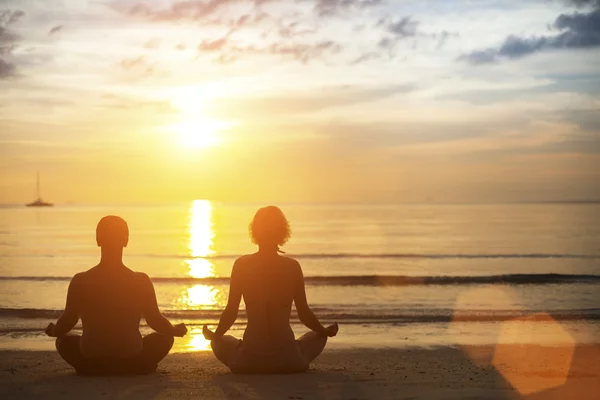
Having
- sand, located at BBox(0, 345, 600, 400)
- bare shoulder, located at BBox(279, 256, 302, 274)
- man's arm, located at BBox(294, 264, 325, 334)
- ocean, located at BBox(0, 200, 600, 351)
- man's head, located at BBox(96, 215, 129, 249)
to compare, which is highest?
man's head, located at BBox(96, 215, 129, 249)

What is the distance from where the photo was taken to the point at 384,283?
76.2 ft

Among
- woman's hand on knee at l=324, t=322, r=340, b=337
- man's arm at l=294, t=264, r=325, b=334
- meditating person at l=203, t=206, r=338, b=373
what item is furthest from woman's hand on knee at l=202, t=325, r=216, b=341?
woman's hand on knee at l=324, t=322, r=340, b=337

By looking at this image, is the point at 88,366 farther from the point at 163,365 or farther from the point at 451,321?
the point at 451,321

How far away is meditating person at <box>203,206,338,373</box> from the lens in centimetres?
679

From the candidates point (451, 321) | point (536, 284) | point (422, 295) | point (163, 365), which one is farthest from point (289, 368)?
point (536, 284)

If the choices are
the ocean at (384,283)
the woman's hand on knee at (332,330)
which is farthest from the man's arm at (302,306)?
the ocean at (384,283)

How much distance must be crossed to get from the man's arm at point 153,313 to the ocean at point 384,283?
389 centimetres

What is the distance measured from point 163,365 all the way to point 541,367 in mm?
4552

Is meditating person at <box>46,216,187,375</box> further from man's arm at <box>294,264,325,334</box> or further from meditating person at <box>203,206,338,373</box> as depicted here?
man's arm at <box>294,264,325,334</box>

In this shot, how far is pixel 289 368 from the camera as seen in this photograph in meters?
7.09

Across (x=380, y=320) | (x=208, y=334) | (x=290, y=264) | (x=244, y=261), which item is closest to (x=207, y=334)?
(x=208, y=334)

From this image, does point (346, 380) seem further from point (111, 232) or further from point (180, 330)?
point (111, 232)

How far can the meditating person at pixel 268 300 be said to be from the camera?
679cm

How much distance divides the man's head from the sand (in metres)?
1.28
